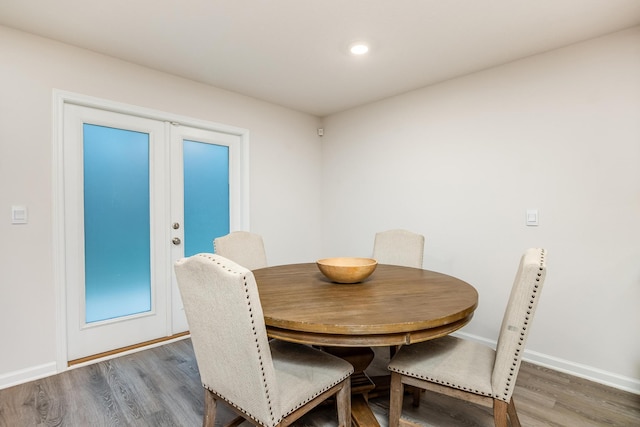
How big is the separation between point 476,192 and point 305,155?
2.03m

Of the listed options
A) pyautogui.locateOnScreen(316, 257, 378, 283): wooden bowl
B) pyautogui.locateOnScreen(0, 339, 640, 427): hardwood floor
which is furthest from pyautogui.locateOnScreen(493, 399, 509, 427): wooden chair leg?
pyautogui.locateOnScreen(316, 257, 378, 283): wooden bowl

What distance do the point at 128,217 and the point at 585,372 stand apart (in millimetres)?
3648

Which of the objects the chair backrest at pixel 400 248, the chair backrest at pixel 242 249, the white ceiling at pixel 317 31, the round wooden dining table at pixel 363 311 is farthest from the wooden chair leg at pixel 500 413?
the white ceiling at pixel 317 31

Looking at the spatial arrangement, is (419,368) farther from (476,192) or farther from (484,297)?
(476,192)

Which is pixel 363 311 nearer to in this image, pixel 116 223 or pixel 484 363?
pixel 484 363

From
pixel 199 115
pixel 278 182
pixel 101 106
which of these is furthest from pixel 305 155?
pixel 101 106

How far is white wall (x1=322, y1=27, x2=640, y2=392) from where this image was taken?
7.11ft

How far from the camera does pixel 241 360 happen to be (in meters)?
1.18

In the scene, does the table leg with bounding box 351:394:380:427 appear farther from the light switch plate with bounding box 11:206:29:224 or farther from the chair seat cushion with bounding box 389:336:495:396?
the light switch plate with bounding box 11:206:29:224

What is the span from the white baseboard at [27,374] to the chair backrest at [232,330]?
179 centimetres

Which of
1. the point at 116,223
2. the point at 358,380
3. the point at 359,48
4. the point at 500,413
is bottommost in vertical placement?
the point at 358,380

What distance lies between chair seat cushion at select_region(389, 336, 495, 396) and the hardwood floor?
0.47 meters

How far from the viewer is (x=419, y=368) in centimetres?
147

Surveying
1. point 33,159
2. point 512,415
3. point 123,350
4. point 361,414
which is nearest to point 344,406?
point 361,414
